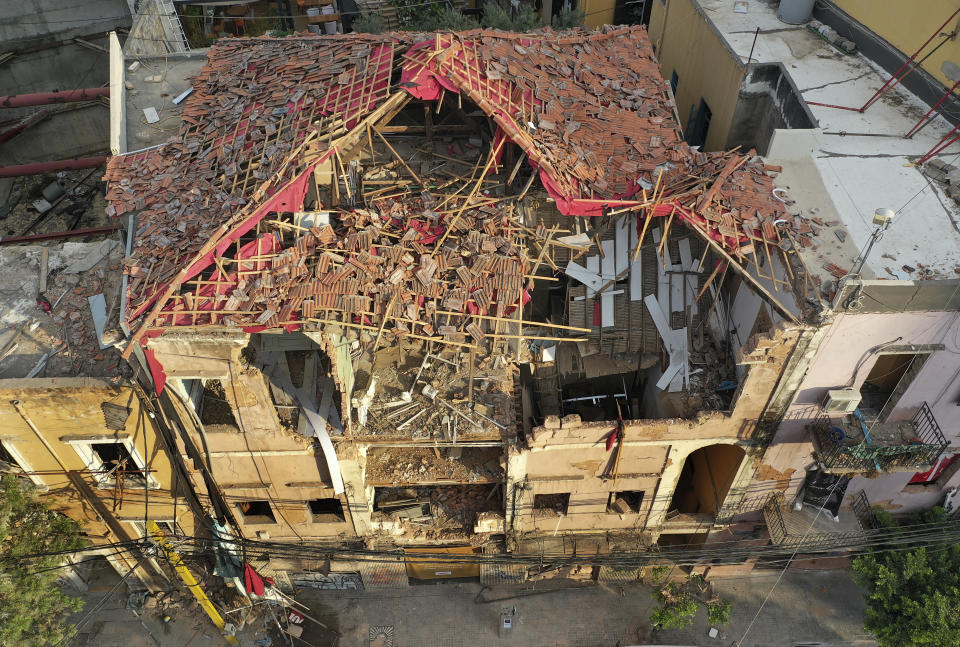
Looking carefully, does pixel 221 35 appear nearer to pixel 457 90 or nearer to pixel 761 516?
pixel 457 90

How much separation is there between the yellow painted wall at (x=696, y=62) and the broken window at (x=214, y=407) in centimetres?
1991

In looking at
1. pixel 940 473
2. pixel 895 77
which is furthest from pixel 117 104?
pixel 940 473

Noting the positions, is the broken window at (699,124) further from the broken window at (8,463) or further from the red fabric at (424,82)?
the broken window at (8,463)

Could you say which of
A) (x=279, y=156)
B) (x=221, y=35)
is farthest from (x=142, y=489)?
(x=221, y=35)

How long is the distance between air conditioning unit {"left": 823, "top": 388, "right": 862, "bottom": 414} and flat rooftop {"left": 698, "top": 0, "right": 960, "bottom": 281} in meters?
3.27

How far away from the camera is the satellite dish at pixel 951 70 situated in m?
21.9

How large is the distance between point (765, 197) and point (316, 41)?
609 inches

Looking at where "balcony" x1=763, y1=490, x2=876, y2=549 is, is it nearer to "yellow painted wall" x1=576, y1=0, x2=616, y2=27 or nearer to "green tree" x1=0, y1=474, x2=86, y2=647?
"green tree" x1=0, y1=474, x2=86, y2=647

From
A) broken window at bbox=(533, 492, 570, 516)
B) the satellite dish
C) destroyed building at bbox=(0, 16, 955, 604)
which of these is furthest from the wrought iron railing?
the satellite dish

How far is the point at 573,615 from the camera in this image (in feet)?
85.5

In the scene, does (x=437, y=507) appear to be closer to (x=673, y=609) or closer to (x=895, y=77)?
(x=673, y=609)

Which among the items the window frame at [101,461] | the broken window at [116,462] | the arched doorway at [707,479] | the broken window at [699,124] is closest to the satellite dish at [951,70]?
the broken window at [699,124]

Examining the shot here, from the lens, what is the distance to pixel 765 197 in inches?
776

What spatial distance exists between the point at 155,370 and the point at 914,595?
73.2 feet
